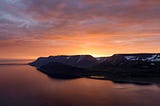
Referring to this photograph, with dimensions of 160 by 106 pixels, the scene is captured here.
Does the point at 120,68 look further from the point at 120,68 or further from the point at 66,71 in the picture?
the point at 66,71

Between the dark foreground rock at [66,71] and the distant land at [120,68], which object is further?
the dark foreground rock at [66,71]

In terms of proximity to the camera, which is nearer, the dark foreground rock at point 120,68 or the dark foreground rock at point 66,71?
the dark foreground rock at point 120,68

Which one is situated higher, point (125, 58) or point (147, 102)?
point (125, 58)

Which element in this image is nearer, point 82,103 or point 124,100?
point 82,103

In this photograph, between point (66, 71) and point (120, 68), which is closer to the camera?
point (120, 68)

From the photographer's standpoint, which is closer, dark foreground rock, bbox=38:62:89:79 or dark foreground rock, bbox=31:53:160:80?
dark foreground rock, bbox=31:53:160:80

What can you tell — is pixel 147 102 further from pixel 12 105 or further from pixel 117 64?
pixel 117 64

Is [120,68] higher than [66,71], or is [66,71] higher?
[120,68]

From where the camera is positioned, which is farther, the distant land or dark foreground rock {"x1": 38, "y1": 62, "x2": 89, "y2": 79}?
dark foreground rock {"x1": 38, "y1": 62, "x2": 89, "y2": 79}

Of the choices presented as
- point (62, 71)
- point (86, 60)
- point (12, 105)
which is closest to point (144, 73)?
point (62, 71)

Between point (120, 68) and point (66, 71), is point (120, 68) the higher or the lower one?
the higher one

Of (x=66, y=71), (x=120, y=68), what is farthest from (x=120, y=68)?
(x=66, y=71)
